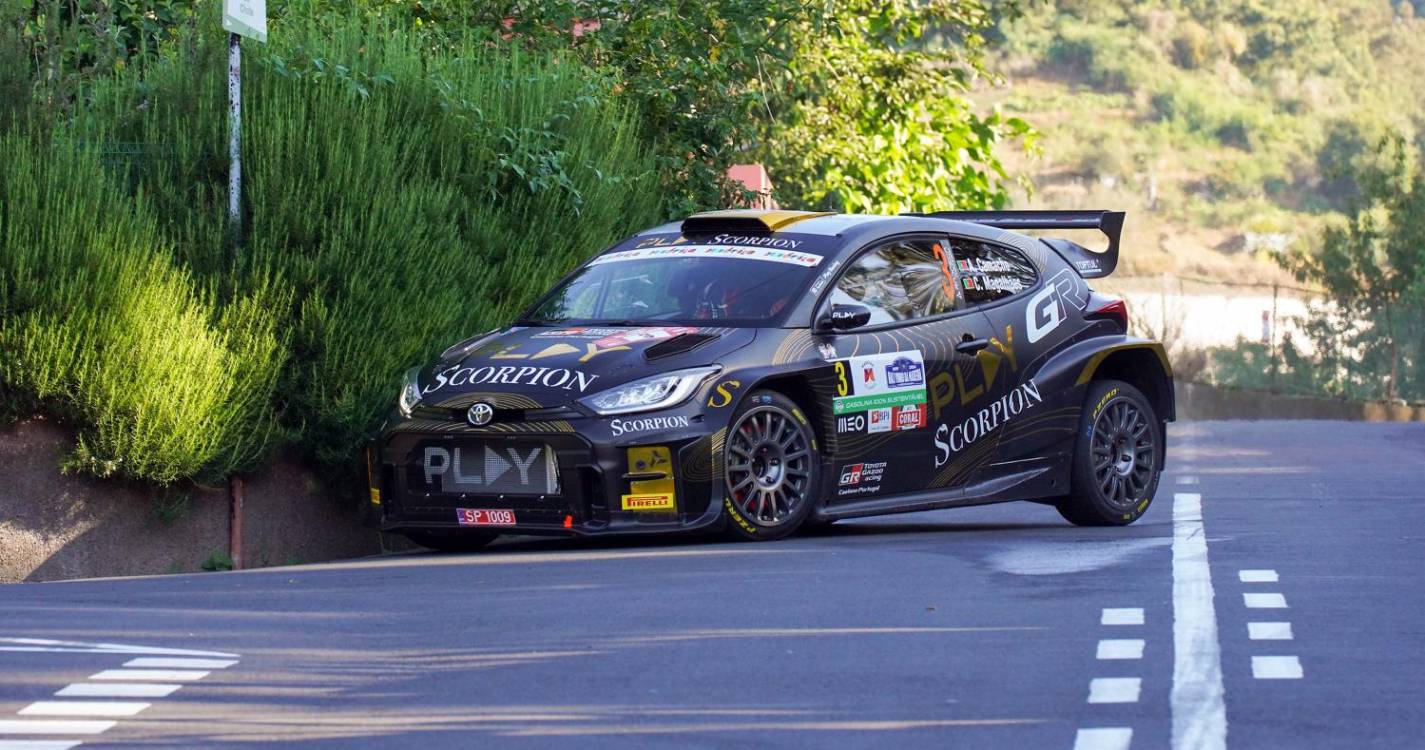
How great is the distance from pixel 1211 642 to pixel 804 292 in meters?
3.88

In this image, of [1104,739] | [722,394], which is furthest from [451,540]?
[1104,739]

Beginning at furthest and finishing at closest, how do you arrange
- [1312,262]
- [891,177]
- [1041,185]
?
[1041,185] < [1312,262] < [891,177]

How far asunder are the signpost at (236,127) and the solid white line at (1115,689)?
5.50 metres

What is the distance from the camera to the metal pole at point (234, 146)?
11516mm

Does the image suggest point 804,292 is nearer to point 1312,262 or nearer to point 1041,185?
point 1312,262

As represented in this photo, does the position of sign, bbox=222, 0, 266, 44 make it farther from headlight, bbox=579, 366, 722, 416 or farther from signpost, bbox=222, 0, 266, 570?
headlight, bbox=579, 366, 722, 416

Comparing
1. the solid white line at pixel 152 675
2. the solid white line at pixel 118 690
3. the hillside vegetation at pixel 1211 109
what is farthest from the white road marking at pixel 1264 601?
the hillside vegetation at pixel 1211 109

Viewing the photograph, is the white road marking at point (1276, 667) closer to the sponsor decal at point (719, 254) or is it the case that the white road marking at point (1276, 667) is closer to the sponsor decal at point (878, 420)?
the sponsor decal at point (878, 420)

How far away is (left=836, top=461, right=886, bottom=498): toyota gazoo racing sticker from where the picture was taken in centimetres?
1118

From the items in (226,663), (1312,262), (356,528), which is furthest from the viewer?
(1312,262)

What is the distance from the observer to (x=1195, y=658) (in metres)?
7.40

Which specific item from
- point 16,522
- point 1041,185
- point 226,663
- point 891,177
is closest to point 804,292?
point 16,522

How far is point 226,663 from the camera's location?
24.3 feet

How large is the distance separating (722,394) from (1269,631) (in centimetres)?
327
